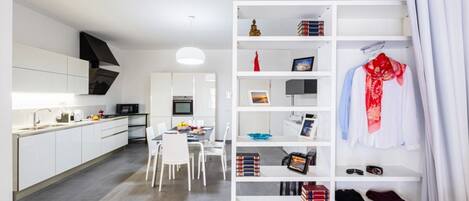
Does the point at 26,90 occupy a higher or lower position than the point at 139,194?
higher

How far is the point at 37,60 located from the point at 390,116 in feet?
14.4

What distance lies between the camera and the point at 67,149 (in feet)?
12.2

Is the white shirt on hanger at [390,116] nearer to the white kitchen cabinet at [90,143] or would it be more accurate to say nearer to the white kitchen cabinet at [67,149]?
the white kitchen cabinet at [67,149]

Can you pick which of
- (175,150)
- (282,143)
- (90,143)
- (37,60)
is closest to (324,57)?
(282,143)

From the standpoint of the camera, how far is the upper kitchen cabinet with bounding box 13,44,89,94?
124 inches

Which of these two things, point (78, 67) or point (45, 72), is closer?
point (45, 72)

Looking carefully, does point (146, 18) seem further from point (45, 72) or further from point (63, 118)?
point (63, 118)

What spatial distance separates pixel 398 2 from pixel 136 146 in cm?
617

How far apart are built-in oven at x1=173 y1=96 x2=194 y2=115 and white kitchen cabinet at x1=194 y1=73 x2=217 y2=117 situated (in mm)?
130

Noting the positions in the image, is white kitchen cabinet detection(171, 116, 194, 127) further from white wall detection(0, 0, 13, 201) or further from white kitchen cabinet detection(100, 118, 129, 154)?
white wall detection(0, 0, 13, 201)

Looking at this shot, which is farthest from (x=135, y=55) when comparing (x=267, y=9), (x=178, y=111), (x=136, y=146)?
(x=267, y=9)

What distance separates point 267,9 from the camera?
186cm

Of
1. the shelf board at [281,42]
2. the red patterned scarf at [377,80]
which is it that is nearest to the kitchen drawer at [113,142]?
the shelf board at [281,42]

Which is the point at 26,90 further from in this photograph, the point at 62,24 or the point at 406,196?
the point at 406,196
